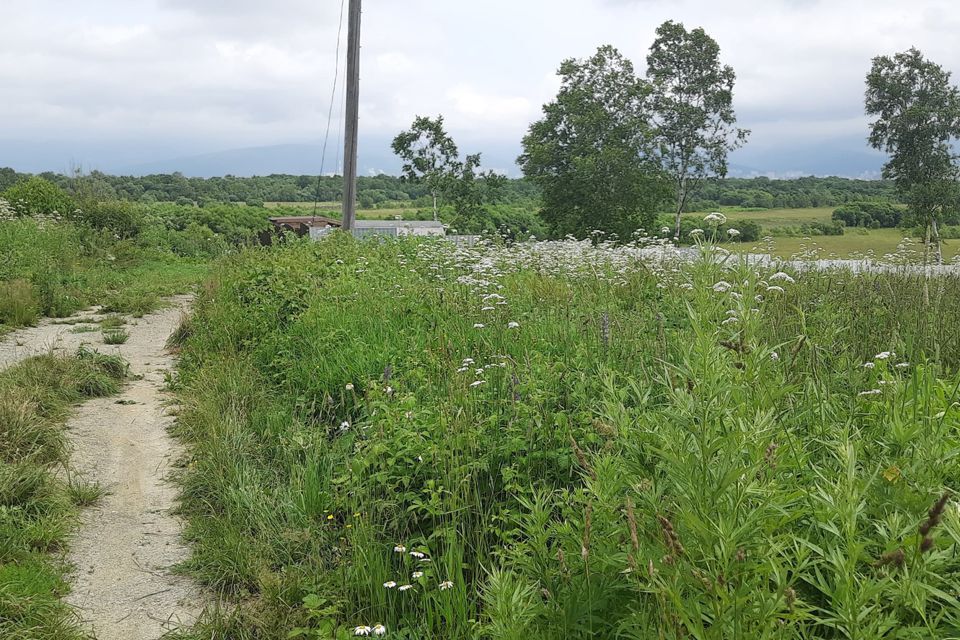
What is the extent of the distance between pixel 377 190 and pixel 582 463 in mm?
55840

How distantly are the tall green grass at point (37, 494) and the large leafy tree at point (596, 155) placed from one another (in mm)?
32454

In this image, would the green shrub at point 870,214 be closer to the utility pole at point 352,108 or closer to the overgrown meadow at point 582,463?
the utility pole at point 352,108

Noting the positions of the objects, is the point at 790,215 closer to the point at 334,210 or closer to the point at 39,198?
the point at 39,198

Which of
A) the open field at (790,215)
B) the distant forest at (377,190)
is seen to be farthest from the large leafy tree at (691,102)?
the open field at (790,215)

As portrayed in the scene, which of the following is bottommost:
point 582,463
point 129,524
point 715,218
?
point 129,524

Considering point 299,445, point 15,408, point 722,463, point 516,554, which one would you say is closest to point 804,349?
point 516,554

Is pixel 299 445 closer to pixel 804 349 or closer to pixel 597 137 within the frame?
pixel 804 349

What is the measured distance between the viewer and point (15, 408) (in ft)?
18.1

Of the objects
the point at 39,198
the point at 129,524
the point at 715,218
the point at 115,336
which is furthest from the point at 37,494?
the point at 39,198

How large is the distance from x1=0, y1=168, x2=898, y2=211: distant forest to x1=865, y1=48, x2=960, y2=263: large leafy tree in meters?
1.86

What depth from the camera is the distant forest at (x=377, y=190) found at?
2691 centimetres

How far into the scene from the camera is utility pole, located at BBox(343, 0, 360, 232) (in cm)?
1341

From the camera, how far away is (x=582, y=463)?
2312 millimetres

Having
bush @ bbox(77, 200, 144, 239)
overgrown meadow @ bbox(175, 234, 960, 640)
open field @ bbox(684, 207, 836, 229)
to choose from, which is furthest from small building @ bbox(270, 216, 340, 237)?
open field @ bbox(684, 207, 836, 229)
